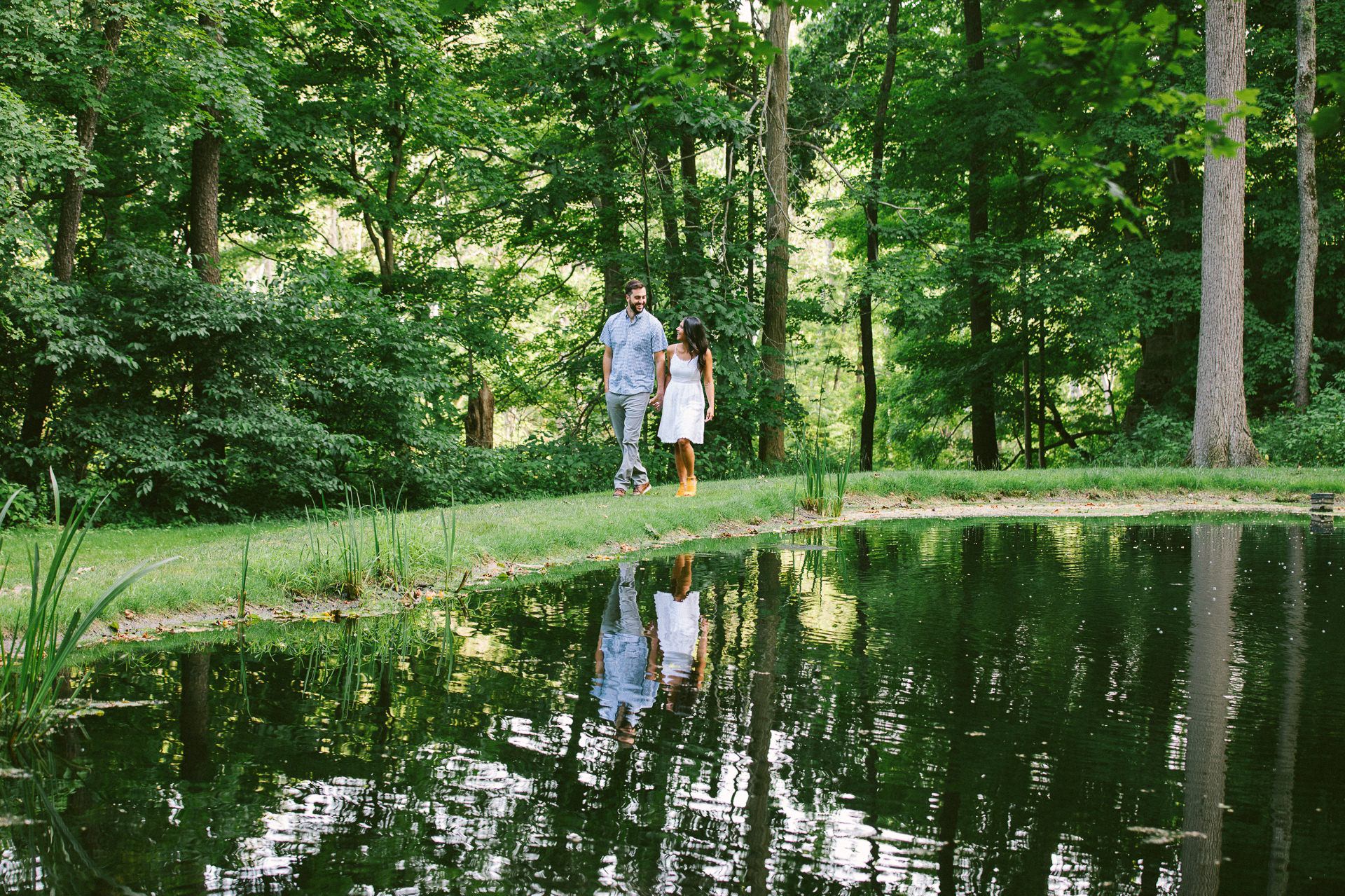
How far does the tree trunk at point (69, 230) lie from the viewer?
474 inches

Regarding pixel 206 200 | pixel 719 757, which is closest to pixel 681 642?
pixel 719 757

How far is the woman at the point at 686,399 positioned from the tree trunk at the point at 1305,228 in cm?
1215

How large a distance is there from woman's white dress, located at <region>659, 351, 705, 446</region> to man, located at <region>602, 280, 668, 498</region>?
0.14 metres

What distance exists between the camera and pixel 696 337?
1034cm

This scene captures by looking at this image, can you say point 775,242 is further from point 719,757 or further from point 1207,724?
point 719,757

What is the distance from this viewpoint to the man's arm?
34.1 ft

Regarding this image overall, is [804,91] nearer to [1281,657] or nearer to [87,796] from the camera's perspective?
[1281,657]

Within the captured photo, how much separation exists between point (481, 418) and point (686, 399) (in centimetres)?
929

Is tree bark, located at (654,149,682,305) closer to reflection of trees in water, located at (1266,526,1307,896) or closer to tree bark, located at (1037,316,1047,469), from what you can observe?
tree bark, located at (1037,316,1047,469)

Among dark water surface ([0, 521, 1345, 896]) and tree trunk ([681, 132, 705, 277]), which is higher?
tree trunk ([681, 132, 705, 277])

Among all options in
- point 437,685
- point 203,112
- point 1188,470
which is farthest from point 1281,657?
point 203,112

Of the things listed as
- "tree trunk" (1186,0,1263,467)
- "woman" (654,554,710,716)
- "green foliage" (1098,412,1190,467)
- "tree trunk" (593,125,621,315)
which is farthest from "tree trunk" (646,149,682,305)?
"woman" (654,554,710,716)

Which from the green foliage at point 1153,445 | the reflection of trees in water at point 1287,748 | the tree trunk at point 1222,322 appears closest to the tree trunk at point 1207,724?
the reflection of trees in water at point 1287,748

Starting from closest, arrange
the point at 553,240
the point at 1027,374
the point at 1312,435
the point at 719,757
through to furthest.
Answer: the point at 719,757, the point at 1312,435, the point at 553,240, the point at 1027,374
